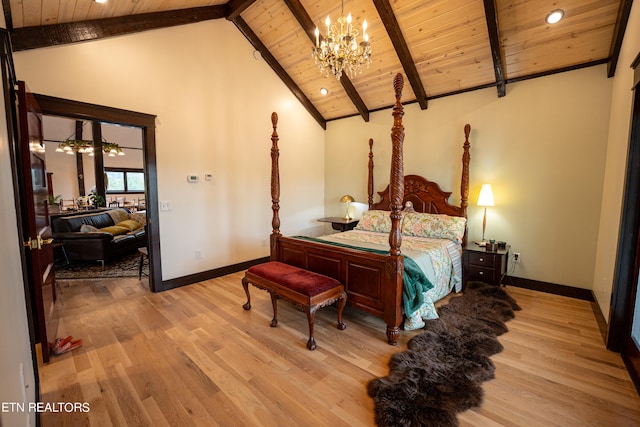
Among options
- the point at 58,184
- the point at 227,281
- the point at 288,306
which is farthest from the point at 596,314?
the point at 58,184

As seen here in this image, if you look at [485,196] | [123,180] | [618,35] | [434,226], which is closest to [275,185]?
[434,226]

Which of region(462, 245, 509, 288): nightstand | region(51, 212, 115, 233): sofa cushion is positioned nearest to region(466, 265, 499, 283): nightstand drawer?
region(462, 245, 509, 288): nightstand

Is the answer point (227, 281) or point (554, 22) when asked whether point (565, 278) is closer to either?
point (554, 22)

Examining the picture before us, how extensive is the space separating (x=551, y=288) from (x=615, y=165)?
5.45 ft

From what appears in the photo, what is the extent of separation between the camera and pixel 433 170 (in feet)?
14.5

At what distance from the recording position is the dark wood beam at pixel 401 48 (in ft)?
10.6

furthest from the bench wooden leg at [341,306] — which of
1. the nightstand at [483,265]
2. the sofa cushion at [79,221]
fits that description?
the sofa cushion at [79,221]

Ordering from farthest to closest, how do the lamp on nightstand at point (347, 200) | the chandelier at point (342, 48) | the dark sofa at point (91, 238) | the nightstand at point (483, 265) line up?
the lamp on nightstand at point (347, 200), the dark sofa at point (91, 238), the nightstand at point (483, 265), the chandelier at point (342, 48)

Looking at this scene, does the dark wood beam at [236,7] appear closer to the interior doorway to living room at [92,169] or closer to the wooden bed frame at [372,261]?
the wooden bed frame at [372,261]

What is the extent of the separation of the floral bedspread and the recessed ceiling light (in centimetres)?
258

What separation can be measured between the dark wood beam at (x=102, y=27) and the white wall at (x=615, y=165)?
182 inches

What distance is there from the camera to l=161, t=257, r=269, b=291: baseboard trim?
3786 millimetres

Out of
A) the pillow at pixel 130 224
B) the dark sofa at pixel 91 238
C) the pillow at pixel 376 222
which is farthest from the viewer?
the pillow at pixel 130 224

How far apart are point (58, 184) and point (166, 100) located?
26.5 ft
